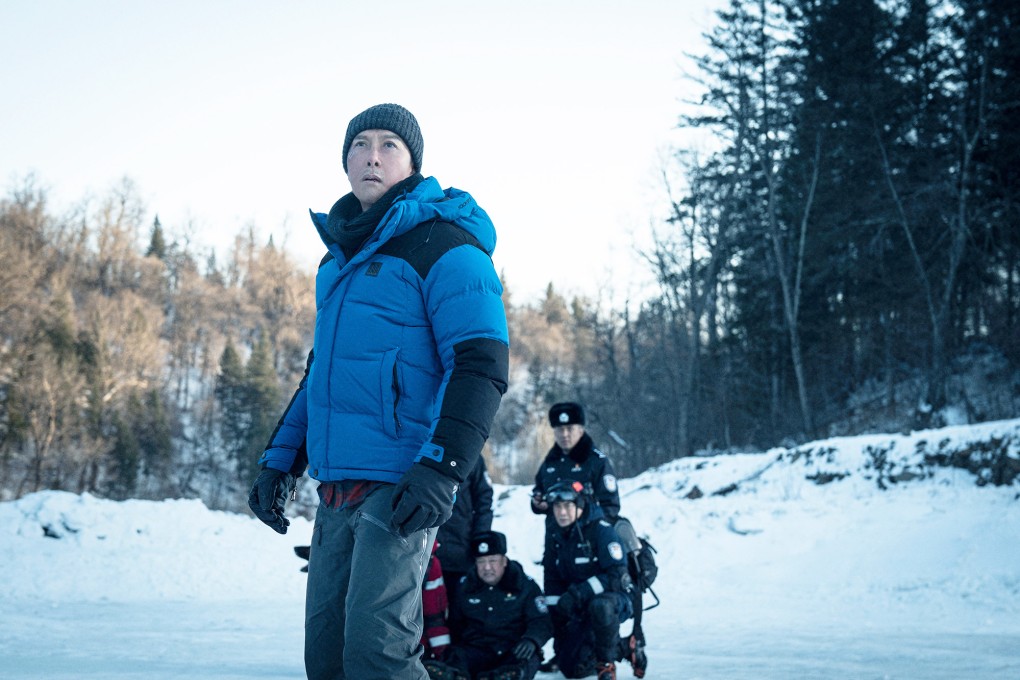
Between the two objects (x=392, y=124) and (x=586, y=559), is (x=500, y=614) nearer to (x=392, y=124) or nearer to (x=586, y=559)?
(x=586, y=559)

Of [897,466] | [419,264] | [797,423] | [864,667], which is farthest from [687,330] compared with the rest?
[419,264]

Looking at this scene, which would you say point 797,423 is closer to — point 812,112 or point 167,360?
point 812,112

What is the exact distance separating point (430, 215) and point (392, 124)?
0.42 m

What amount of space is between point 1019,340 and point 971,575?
9.37m

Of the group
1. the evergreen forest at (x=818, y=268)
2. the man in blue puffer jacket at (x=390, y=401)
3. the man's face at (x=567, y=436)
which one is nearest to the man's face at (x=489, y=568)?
the man's face at (x=567, y=436)

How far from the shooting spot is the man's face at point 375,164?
104 inches

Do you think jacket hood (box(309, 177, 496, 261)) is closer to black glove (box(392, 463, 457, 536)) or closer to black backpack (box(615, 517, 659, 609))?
black glove (box(392, 463, 457, 536))

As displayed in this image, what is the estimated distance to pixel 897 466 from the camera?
38.3 feet

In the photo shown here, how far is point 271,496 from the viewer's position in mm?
2660

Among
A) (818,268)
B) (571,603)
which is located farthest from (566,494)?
(818,268)

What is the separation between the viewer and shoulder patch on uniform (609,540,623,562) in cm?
574

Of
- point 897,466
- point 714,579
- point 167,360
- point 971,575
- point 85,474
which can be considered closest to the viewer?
point 971,575

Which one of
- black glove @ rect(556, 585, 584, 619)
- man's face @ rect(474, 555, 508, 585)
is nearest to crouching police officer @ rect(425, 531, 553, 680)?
man's face @ rect(474, 555, 508, 585)

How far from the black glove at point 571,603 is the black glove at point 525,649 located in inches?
16.6
